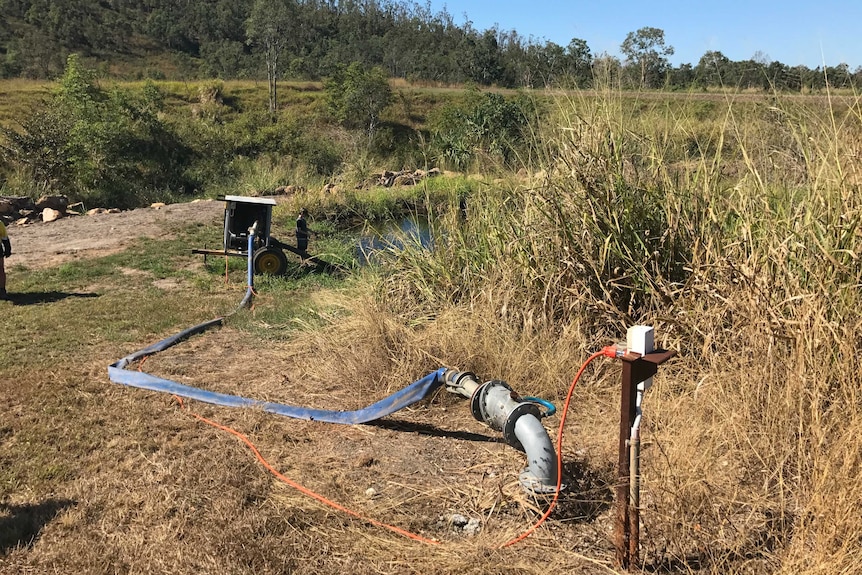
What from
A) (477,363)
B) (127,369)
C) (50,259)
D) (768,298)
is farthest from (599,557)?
(50,259)

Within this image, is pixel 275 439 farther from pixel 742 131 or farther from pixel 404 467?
pixel 742 131

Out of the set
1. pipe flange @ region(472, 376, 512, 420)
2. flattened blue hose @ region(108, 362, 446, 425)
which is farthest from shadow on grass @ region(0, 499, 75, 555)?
pipe flange @ region(472, 376, 512, 420)

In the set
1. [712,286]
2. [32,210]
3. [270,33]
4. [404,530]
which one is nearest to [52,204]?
[32,210]

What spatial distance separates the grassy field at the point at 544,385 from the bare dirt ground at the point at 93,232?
373cm

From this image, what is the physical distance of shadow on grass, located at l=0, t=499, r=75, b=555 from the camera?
2586mm

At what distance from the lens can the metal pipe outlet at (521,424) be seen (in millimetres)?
2656

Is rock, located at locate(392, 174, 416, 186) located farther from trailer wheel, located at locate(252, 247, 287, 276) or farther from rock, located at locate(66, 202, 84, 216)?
trailer wheel, located at locate(252, 247, 287, 276)

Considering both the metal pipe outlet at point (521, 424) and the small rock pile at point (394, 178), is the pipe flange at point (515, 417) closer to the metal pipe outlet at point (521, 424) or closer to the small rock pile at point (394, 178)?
the metal pipe outlet at point (521, 424)

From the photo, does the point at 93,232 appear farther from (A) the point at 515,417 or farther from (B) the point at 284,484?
(A) the point at 515,417

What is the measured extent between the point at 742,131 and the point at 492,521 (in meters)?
2.90

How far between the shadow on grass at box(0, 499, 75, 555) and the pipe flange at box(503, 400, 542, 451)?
1909mm

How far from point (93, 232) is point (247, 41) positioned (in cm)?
4888

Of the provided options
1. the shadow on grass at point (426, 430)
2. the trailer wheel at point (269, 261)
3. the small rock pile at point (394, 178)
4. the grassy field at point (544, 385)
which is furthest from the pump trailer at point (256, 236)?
the small rock pile at point (394, 178)

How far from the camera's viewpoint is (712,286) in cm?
328
